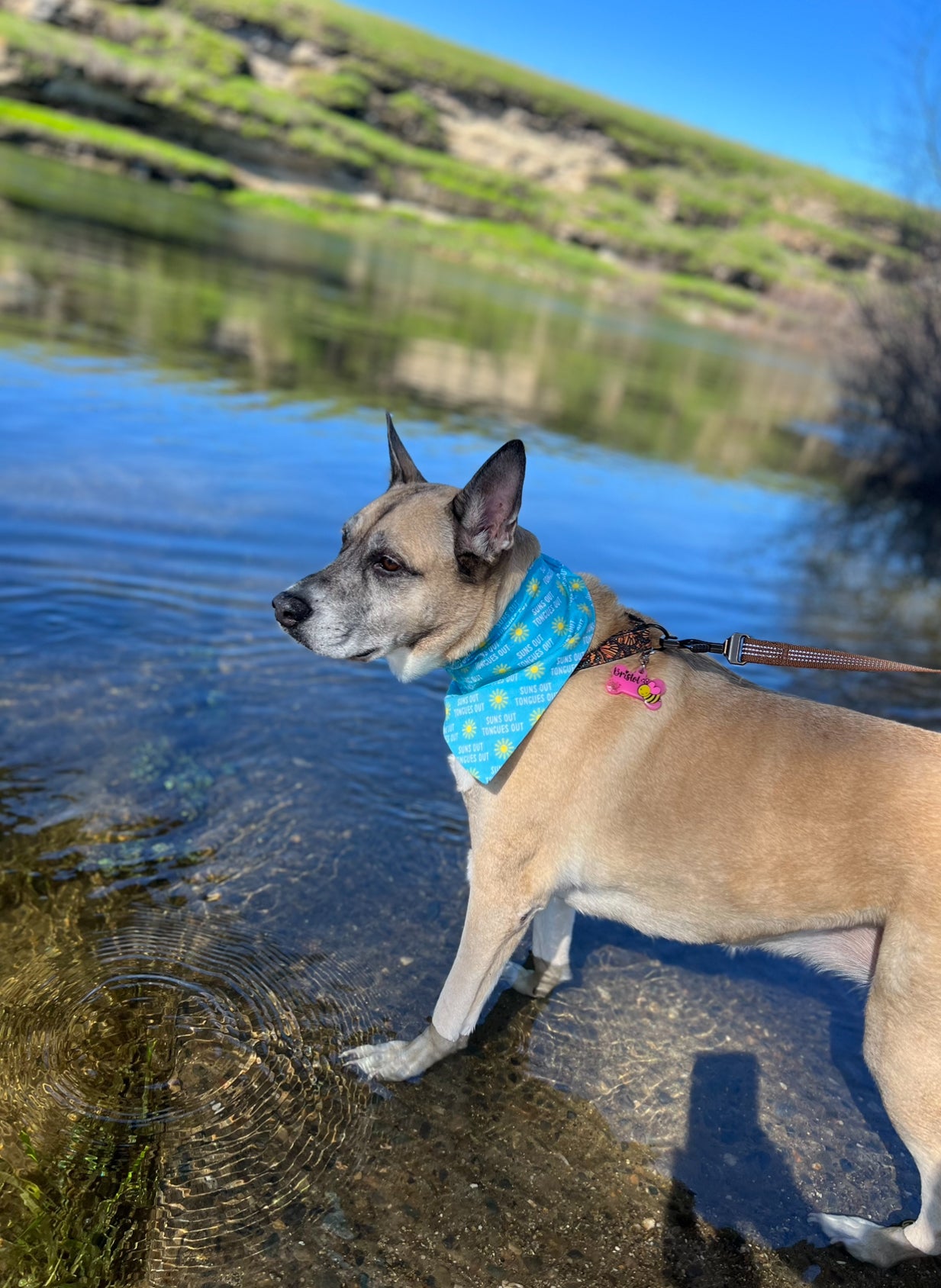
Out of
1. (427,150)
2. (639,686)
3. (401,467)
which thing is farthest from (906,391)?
(427,150)

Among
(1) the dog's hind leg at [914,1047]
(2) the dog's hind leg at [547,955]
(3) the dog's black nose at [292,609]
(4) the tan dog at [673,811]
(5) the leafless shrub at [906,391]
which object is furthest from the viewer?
(5) the leafless shrub at [906,391]

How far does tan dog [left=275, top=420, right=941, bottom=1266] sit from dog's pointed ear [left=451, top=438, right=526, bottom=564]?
1cm

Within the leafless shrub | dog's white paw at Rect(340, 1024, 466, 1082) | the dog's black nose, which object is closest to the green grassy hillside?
the leafless shrub

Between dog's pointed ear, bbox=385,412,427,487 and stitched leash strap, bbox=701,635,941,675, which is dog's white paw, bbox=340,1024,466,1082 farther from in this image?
dog's pointed ear, bbox=385,412,427,487

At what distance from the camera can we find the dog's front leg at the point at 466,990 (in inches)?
168

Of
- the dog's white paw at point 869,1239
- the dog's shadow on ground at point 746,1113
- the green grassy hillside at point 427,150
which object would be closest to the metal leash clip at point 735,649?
the dog's shadow on ground at point 746,1113

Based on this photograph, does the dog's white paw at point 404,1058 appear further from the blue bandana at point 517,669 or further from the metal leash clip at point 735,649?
the metal leash clip at point 735,649

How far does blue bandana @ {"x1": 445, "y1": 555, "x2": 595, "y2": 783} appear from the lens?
13.8ft

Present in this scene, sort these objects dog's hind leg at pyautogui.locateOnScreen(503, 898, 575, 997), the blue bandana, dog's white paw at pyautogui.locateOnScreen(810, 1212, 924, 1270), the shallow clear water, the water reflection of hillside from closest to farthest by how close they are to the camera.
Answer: the shallow clear water → dog's white paw at pyautogui.locateOnScreen(810, 1212, 924, 1270) → the blue bandana → dog's hind leg at pyautogui.locateOnScreen(503, 898, 575, 997) → the water reflection of hillside

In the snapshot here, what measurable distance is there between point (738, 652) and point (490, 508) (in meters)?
1.53

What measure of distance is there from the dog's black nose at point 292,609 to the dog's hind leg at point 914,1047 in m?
2.97

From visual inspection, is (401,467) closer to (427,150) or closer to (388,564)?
(388,564)

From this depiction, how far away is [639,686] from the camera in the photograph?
14.0 ft

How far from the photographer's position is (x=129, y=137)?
7181 cm
